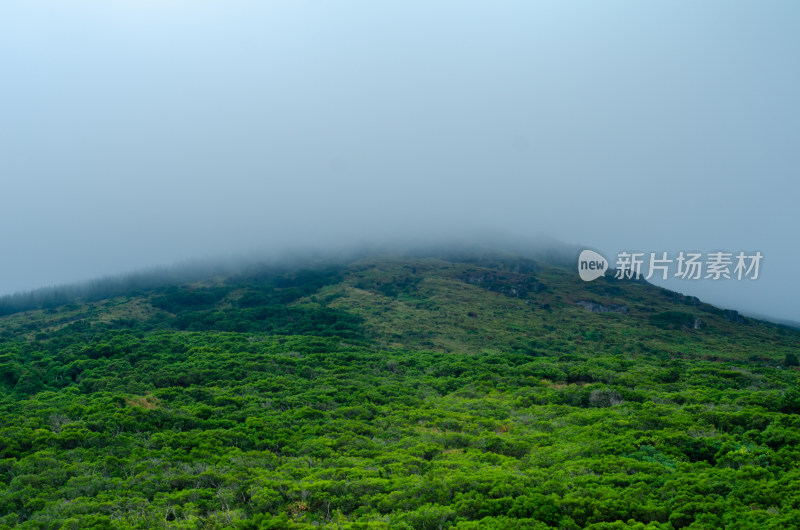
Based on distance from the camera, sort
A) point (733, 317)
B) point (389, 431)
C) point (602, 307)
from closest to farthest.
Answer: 1. point (389, 431)
2. point (733, 317)
3. point (602, 307)

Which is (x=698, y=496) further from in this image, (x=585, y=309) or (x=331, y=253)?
(x=331, y=253)

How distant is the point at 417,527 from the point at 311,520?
502 centimetres

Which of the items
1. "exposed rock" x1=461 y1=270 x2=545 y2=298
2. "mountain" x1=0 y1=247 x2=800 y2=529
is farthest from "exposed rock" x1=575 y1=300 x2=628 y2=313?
"mountain" x1=0 y1=247 x2=800 y2=529

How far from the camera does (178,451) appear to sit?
30.0 m

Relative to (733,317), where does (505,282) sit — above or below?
above

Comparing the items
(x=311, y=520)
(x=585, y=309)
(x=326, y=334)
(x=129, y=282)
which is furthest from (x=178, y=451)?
(x=129, y=282)

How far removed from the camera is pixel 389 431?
3441 cm

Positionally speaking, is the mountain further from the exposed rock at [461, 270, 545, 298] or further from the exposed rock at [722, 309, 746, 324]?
the exposed rock at [461, 270, 545, 298]

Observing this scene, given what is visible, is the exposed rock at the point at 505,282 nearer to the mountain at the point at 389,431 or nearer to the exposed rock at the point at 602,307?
the exposed rock at the point at 602,307

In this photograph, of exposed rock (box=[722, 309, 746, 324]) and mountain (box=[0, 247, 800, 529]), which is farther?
exposed rock (box=[722, 309, 746, 324])

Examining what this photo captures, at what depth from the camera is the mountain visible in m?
20.6

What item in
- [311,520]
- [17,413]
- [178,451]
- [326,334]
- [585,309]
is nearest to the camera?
[311,520]

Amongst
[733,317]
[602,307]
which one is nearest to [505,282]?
[602,307]

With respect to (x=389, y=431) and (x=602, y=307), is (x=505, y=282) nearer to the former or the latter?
(x=602, y=307)
